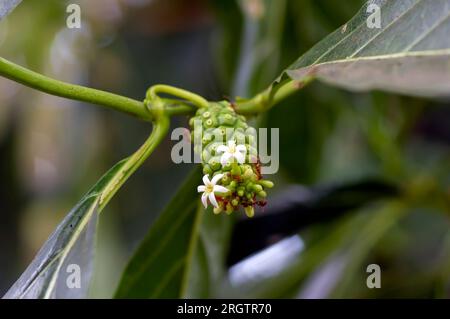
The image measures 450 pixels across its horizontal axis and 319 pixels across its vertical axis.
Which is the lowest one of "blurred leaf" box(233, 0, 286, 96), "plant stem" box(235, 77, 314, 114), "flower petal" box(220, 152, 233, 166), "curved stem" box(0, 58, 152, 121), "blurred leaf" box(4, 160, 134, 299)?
"blurred leaf" box(4, 160, 134, 299)

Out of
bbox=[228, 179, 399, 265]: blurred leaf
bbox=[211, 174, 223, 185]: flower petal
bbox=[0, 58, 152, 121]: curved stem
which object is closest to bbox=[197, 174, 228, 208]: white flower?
bbox=[211, 174, 223, 185]: flower petal

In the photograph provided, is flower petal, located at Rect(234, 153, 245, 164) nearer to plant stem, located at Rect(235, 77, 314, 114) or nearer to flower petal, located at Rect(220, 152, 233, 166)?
flower petal, located at Rect(220, 152, 233, 166)

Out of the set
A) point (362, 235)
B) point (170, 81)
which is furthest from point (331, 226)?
point (170, 81)

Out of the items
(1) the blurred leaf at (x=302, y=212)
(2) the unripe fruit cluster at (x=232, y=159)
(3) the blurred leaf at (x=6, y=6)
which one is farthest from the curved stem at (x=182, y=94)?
(1) the blurred leaf at (x=302, y=212)

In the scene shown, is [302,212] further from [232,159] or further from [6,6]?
[6,6]

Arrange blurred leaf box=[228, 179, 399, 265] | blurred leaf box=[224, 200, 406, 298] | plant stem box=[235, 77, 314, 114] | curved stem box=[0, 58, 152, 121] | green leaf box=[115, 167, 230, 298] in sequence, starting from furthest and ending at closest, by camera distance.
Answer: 1. blurred leaf box=[224, 200, 406, 298]
2. blurred leaf box=[228, 179, 399, 265]
3. green leaf box=[115, 167, 230, 298]
4. plant stem box=[235, 77, 314, 114]
5. curved stem box=[0, 58, 152, 121]
